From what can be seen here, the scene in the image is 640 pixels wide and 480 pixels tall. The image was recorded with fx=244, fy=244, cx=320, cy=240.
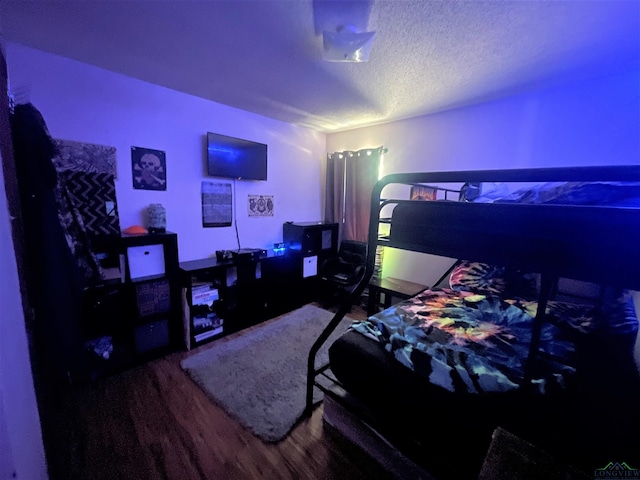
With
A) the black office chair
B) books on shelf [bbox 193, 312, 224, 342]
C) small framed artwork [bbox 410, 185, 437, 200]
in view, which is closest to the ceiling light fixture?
small framed artwork [bbox 410, 185, 437, 200]

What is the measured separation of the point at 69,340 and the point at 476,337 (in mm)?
2198

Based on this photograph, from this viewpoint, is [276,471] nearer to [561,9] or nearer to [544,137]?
[561,9]

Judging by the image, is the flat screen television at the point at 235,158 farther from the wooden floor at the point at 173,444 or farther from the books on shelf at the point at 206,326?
the wooden floor at the point at 173,444

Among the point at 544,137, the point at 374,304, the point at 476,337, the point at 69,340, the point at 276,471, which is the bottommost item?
the point at 276,471

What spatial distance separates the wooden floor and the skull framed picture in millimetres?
1623

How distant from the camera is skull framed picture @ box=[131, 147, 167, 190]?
2.11 meters

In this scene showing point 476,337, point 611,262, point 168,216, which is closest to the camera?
point 611,262

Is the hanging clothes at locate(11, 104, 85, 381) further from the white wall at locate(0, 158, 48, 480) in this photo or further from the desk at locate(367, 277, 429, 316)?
the desk at locate(367, 277, 429, 316)

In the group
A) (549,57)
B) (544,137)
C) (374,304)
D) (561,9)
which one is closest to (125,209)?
(374,304)

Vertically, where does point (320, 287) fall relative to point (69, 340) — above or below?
below

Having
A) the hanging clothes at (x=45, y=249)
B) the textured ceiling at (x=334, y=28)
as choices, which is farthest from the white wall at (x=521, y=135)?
the hanging clothes at (x=45, y=249)

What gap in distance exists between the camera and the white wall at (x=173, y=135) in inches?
68.9

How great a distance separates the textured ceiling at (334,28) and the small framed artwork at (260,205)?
113 centimetres

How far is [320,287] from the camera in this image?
3383 millimetres
